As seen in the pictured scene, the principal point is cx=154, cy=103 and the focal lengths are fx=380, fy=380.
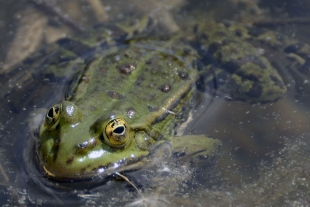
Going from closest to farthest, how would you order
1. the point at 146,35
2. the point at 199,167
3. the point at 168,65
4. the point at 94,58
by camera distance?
the point at 199,167
the point at 168,65
the point at 94,58
the point at 146,35

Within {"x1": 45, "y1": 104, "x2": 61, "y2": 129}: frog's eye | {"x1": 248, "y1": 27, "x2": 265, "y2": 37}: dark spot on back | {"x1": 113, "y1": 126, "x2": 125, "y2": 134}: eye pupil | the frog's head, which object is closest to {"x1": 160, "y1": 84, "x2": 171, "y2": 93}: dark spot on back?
the frog's head

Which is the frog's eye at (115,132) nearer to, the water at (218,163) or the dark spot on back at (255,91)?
the water at (218,163)

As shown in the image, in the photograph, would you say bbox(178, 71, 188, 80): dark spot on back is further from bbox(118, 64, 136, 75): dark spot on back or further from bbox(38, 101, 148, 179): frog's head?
bbox(38, 101, 148, 179): frog's head

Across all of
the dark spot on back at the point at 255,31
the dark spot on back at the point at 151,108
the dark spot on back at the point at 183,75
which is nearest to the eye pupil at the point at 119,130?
the dark spot on back at the point at 151,108

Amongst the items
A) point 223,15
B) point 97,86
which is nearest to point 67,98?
point 97,86

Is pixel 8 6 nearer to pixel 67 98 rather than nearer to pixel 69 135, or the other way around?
pixel 67 98

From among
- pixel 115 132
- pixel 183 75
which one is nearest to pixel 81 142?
pixel 115 132
